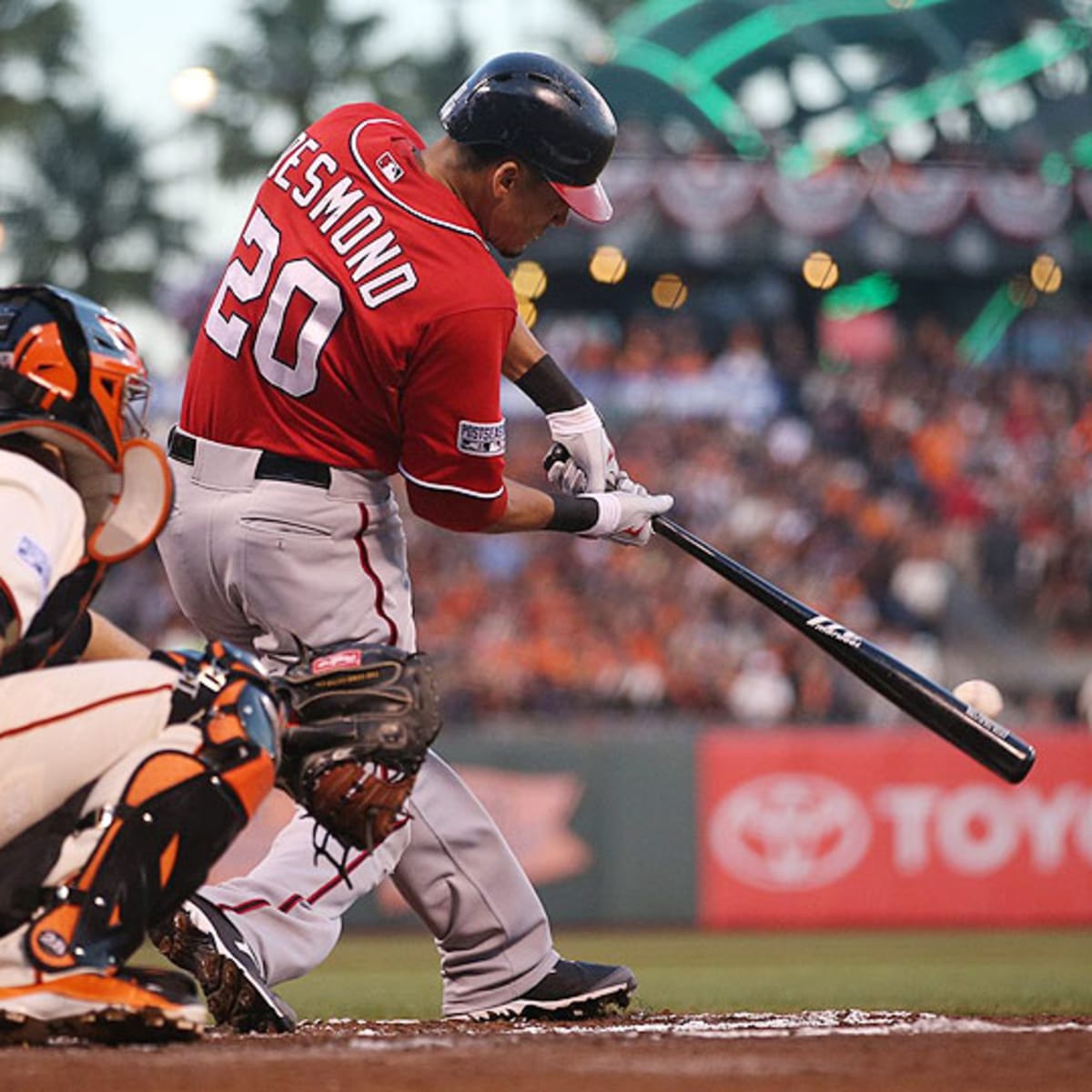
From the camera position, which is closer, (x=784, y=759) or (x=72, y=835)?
(x=72, y=835)

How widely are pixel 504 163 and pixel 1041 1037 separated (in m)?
2.35

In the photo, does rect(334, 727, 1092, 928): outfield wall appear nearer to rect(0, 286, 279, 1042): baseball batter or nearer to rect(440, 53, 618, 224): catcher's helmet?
rect(440, 53, 618, 224): catcher's helmet

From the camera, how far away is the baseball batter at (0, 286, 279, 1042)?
3.49m

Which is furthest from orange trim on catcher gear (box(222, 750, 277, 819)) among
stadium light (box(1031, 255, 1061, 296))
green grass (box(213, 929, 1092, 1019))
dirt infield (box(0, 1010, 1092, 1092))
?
Answer: stadium light (box(1031, 255, 1061, 296))

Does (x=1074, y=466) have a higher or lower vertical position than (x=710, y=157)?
lower

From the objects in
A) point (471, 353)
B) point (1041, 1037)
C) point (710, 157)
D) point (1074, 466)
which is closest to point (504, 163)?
point (471, 353)

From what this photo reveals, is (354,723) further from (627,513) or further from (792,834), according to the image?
(792,834)

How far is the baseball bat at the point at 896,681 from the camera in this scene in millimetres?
5207

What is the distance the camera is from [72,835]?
12.0 feet

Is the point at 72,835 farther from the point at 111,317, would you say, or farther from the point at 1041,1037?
the point at 1041,1037

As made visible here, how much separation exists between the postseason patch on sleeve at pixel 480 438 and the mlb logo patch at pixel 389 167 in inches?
26.0

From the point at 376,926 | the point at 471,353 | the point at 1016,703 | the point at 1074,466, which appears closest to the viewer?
the point at 471,353

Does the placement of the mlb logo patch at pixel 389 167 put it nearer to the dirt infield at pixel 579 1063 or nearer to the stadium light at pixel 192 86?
the dirt infield at pixel 579 1063

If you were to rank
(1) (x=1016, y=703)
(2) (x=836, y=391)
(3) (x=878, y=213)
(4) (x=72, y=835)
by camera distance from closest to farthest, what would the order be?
(4) (x=72, y=835), (1) (x=1016, y=703), (2) (x=836, y=391), (3) (x=878, y=213)
